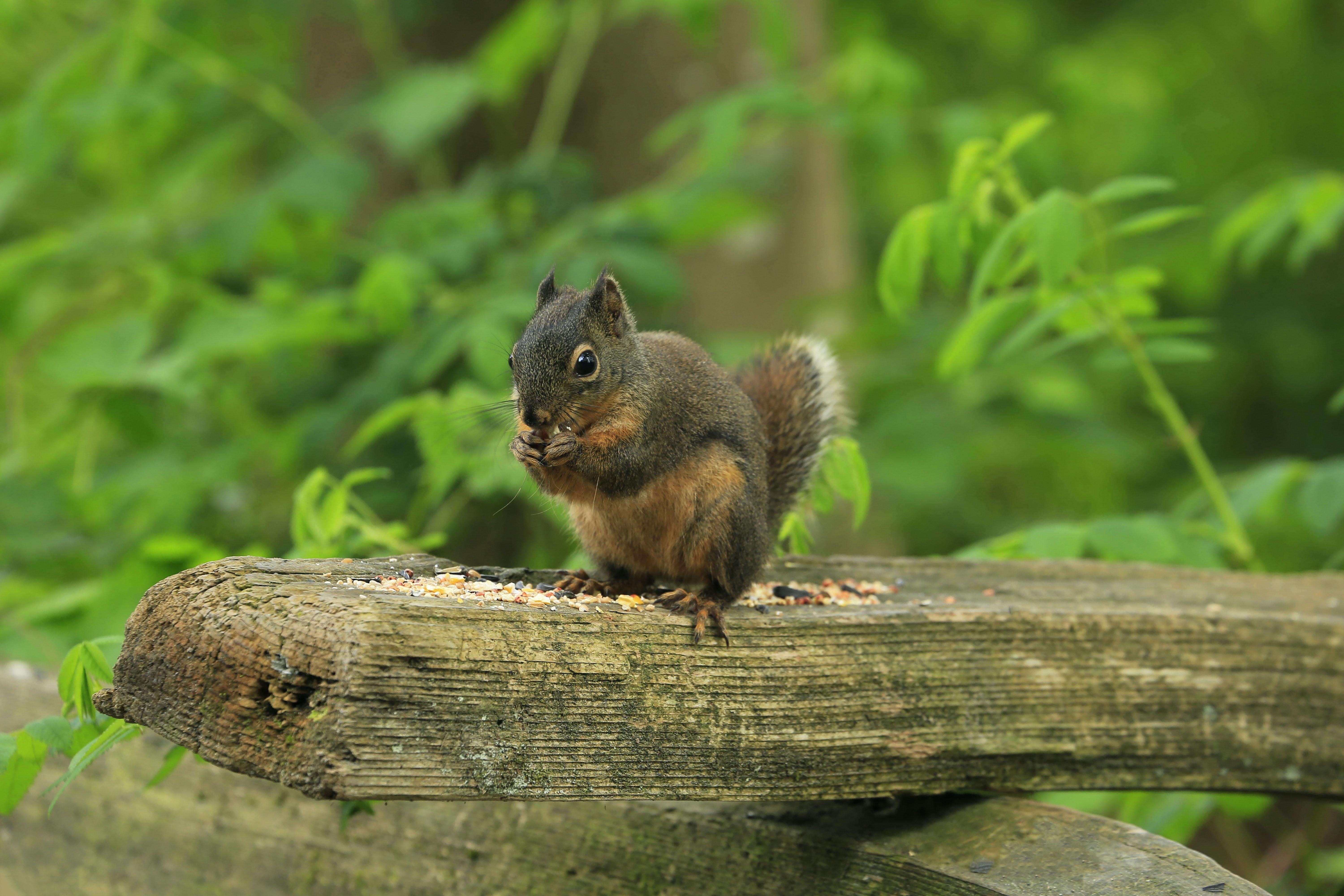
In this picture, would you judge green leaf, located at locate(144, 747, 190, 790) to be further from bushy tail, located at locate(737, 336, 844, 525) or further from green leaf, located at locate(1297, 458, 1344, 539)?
green leaf, located at locate(1297, 458, 1344, 539)

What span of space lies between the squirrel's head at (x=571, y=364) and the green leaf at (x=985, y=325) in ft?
1.98

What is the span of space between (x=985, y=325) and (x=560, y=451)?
2.76 feet

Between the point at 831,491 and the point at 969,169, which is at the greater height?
the point at 969,169

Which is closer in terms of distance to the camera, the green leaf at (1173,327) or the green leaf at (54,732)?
the green leaf at (54,732)

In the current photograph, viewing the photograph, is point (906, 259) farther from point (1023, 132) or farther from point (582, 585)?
point (582, 585)

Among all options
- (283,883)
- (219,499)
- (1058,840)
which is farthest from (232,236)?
(1058,840)

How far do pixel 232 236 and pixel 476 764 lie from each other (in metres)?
2.39

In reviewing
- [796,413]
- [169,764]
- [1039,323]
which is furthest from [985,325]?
[169,764]

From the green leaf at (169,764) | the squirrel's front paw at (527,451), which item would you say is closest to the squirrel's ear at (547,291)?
the squirrel's front paw at (527,451)

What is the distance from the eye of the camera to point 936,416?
12.2 feet

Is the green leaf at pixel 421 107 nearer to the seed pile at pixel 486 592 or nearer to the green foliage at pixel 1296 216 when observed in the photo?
the seed pile at pixel 486 592

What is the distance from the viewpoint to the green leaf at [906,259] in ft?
7.07

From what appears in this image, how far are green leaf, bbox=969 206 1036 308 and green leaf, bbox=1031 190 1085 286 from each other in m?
0.02

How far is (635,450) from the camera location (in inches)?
73.1
